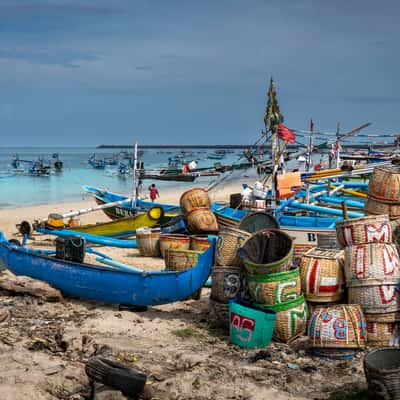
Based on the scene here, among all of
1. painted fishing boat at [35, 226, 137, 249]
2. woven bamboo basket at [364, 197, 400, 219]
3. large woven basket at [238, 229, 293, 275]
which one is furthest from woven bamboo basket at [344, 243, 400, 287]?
painted fishing boat at [35, 226, 137, 249]

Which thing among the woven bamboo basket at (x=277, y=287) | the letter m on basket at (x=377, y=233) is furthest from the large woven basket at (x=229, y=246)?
the letter m on basket at (x=377, y=233)

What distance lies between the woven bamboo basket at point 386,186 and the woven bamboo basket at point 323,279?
2221 millimetres

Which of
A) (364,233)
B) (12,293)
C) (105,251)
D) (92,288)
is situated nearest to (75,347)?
(92,288)

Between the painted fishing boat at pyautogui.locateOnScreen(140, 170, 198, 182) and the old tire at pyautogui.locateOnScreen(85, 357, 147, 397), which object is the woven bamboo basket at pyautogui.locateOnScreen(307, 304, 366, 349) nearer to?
the old tire at pyautogui.locateOnScreen(85, 357, 147, 397)

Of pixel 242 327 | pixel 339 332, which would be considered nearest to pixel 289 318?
pixel 242 327

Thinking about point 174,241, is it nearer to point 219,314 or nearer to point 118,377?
point 219,314

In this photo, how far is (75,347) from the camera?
730cm

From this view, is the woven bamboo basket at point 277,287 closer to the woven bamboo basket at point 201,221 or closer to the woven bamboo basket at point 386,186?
the woven bamboo basket at point 386,186

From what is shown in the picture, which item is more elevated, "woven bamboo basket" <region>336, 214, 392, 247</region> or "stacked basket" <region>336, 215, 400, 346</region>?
"woven bamboo basket" <region>336, 214, 392, 247</region>

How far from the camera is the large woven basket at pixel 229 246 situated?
26.8 feet

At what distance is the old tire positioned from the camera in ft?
19.2

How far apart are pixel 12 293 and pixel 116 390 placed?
4618 mm

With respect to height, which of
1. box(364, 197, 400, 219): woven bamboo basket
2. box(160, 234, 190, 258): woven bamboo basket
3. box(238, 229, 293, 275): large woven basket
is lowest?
box(160, 234, 190, 258): woven bamboo basket

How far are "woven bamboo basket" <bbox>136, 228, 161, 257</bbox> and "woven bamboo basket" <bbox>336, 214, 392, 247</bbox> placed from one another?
6.82m
